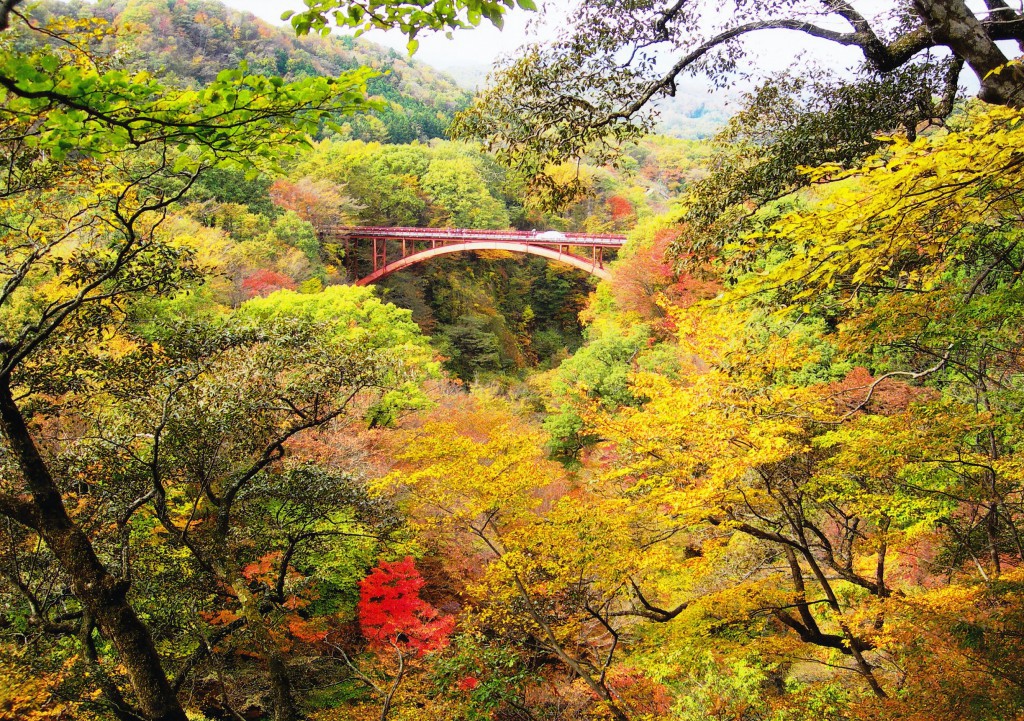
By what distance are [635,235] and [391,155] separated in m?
13.8

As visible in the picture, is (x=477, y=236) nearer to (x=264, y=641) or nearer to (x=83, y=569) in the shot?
(x=264, y=641)

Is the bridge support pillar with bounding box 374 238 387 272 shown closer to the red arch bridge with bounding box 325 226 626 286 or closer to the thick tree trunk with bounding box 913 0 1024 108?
the red arch bridge with bounding box 325 226 626 286

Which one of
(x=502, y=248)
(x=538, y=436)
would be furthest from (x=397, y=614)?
(x=502, y=248)

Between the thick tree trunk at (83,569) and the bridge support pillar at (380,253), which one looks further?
the bridge support pillar at (380,253)

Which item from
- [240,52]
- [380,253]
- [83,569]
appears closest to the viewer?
[83,569]

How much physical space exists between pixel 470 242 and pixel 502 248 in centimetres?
162

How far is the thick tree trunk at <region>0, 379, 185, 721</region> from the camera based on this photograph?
260 centimetres

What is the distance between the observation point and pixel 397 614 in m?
8.82

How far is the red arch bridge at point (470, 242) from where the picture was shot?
22594mm

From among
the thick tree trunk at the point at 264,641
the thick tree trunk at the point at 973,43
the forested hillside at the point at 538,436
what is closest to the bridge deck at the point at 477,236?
the forested hillside at the point at 538,436

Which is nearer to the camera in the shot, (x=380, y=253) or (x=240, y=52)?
(x=380, y=253)

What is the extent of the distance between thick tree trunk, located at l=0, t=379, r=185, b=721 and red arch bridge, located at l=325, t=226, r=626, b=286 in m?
20.2

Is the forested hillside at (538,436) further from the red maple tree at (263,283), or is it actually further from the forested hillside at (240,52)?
the forested hillside at (240,52)

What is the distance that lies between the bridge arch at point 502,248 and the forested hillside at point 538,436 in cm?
1115
